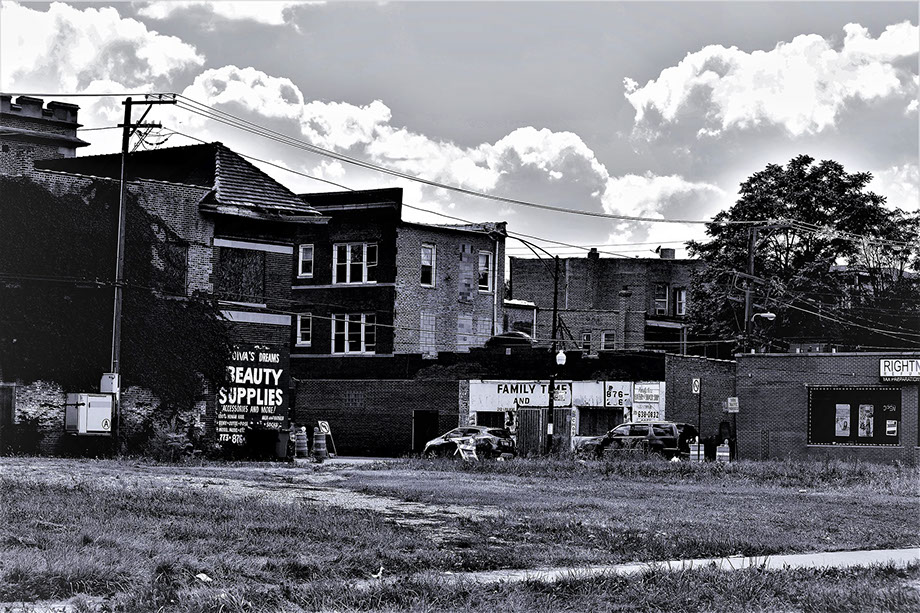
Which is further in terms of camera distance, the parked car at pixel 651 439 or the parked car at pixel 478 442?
the parked car at pixel 651 439

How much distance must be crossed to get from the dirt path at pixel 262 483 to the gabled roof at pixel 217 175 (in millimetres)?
12579

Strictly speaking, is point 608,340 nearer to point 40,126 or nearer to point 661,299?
point 661,299

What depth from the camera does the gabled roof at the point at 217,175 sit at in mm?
42125

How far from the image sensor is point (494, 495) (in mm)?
23500

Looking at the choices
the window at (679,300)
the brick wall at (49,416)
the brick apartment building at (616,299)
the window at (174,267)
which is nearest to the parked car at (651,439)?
the window at (174,267)

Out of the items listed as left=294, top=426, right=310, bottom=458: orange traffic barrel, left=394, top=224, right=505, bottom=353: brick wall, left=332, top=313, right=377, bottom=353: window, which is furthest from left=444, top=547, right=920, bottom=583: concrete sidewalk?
left=394, top=224, right=505, bottom=353: brick wall

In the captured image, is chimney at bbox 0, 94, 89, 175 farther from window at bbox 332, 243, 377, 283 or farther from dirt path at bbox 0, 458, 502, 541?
dirt path at bbox 0, 458, 502, 541

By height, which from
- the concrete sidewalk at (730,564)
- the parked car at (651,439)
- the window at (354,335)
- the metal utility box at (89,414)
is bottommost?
the concrete sidewalk at (730,564)

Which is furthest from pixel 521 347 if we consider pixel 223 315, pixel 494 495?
pixel 494 495

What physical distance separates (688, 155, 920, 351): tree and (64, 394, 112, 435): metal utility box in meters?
36.3

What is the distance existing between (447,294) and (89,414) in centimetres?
3042

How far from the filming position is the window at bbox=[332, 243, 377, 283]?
61469mm

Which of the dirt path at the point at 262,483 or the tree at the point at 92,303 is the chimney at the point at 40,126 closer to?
the tree at the point at 92,303

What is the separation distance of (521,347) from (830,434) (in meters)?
15.7
